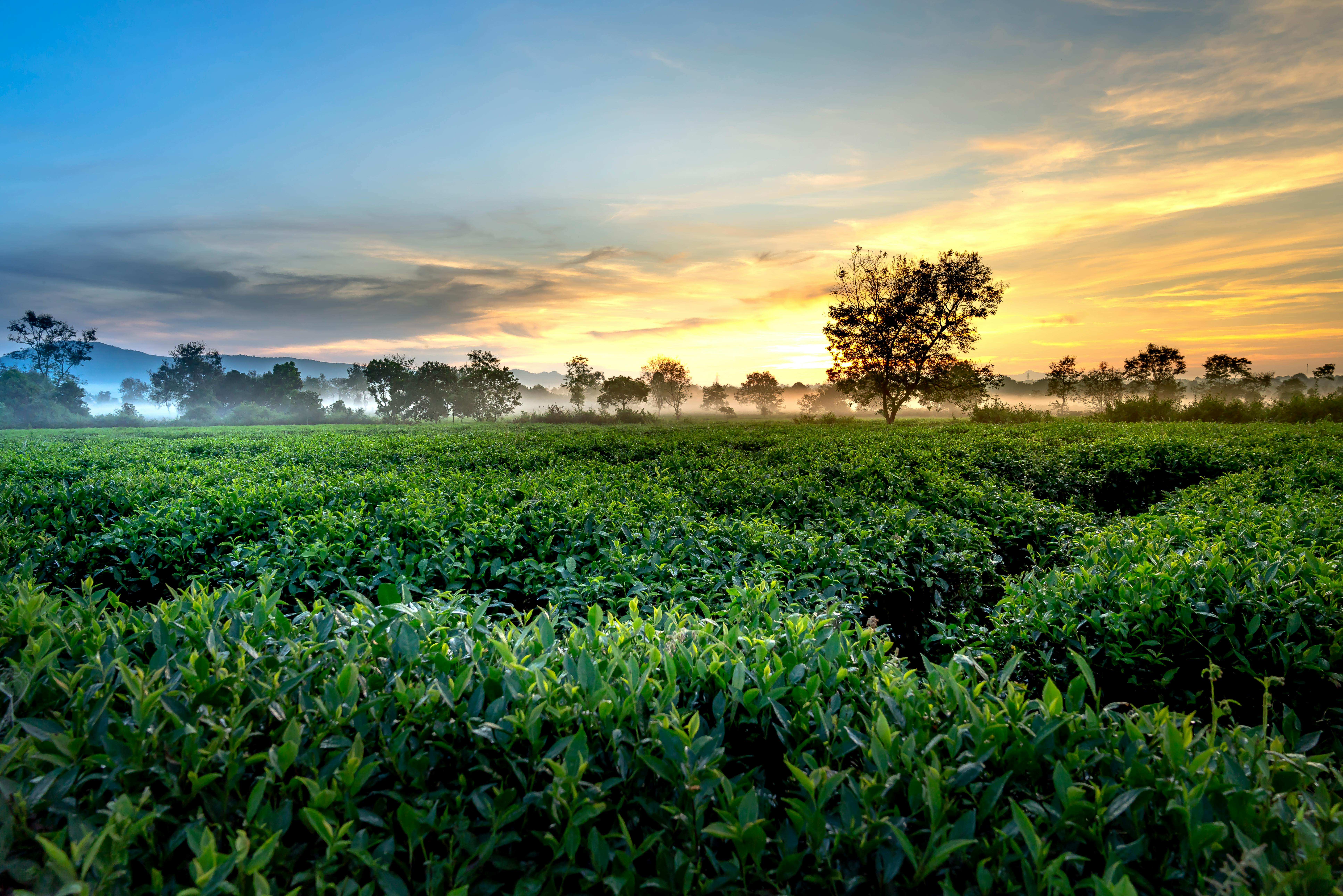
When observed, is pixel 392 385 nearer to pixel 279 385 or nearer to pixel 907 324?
pixel 279 385

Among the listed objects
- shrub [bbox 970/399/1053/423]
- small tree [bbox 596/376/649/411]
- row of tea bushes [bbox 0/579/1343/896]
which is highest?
small tree [bbox 596/376/649/411]

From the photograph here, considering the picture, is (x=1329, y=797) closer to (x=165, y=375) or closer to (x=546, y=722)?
(x=546, y=722)

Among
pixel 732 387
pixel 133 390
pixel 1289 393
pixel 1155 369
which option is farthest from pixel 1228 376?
pixel 133 390

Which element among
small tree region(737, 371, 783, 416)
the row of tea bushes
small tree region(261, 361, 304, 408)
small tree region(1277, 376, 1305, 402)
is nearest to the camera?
the row of tea bushes

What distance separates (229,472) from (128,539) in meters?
3.51

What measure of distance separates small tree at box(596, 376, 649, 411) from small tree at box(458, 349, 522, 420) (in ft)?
44.2

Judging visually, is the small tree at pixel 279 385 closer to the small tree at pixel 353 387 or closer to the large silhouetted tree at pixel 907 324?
the small tree at pixel 353 387

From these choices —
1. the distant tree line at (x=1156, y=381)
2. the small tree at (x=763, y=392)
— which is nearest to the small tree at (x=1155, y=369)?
the distant tree line at (x=1156, y=381)

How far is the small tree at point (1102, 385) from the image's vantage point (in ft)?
240

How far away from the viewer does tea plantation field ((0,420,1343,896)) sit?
1467 mm

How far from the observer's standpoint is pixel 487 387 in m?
78.8

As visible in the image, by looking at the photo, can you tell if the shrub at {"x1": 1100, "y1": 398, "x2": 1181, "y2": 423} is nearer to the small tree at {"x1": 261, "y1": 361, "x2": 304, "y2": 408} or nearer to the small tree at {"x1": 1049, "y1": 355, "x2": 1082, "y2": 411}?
the small tree at {"x1": 1049, "y1": 355, "x2": 1082, "y2": 411}

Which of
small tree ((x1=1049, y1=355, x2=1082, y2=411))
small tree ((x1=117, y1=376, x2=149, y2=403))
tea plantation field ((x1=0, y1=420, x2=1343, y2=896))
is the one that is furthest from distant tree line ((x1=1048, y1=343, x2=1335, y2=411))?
small tree ((x1=117, y1=376, x2=149, y2=403))

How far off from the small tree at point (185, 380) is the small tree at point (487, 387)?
3467 cm
